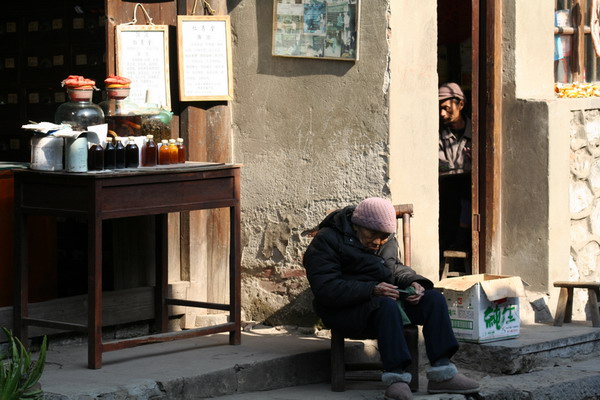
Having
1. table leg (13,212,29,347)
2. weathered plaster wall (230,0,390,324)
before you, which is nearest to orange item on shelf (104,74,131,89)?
table leg (13,212,29,347)

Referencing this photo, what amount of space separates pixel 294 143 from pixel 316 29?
0.72 metres

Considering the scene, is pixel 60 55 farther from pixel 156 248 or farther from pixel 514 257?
pixel 514 257

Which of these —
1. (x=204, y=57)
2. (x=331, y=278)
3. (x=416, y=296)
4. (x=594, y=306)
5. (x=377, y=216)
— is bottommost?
(x=594, y=306)

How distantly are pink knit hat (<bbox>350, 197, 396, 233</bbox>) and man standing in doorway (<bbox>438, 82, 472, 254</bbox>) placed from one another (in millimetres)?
2483

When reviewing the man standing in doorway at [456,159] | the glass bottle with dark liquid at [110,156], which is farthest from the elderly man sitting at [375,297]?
the man standing in doorway at [456,159]

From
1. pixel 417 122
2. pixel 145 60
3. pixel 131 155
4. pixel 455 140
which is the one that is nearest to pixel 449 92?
pixel 455 140

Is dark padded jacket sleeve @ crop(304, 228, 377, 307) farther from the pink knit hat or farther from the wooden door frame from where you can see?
the wooden door frame

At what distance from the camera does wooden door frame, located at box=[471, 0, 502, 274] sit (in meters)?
7.86

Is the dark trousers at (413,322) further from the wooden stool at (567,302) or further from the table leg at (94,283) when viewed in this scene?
the wooden stool at (567,302)

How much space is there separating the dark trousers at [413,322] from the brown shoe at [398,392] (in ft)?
0.30

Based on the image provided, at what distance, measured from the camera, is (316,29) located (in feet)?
22.7

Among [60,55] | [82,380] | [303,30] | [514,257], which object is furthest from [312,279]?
[60,55]

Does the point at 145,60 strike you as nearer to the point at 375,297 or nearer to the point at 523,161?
the point at 375,297

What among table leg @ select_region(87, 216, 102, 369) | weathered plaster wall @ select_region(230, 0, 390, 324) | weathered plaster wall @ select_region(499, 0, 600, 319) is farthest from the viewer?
weathered plaster wall @ select_region(499, 0, 600, 319)
